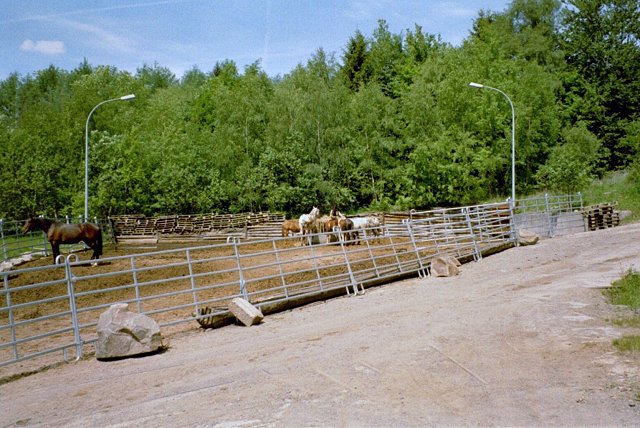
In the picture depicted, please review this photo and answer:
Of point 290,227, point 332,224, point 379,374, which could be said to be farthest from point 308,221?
point 379,374

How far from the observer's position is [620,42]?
4894 centimetres

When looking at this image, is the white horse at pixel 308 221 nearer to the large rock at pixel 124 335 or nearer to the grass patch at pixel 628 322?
the large rock at pixel 124 335

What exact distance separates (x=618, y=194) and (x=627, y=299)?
29.2 m

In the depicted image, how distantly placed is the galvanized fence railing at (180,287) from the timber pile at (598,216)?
22.5 ft

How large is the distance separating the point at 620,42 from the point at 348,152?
27.6 metres

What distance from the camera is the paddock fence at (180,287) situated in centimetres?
874

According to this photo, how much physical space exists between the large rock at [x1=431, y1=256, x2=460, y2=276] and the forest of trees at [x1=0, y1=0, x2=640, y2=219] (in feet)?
70.5

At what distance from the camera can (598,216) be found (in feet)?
86.0

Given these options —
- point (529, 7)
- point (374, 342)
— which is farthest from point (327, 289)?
point (529, 7)

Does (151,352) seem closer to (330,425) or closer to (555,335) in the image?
(330,425)

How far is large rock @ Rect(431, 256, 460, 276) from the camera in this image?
1469 centimetres

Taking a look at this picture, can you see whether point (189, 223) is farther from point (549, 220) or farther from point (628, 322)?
point (628, 322)

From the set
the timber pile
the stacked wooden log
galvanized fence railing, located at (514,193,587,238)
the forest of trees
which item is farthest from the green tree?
the stacked wooden log

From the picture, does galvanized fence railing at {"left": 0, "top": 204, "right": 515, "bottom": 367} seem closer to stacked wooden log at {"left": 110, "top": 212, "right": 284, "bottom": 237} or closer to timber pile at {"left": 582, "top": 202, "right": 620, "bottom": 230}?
timber pile at {"left": 582, "top": 202, "right": 620, "bottom": 230}
